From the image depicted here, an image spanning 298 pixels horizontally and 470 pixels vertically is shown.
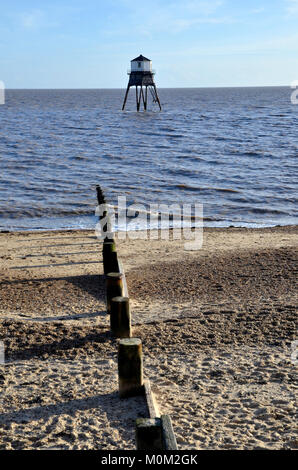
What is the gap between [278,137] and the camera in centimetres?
4525

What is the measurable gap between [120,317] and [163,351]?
2.30 feet

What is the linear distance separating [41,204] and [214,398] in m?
16.1

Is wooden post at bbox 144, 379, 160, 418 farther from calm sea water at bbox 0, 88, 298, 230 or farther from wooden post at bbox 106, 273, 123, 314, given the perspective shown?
calm sea water at bbox 0, 88, 298, 230

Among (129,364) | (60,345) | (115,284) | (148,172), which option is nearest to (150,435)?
(129,364)

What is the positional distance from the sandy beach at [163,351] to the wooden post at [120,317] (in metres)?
0.20

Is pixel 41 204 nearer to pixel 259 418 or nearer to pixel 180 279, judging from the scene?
pixel 180 279

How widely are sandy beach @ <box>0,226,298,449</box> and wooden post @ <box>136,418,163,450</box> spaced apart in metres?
0.95

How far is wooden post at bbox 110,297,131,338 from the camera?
6.70 m

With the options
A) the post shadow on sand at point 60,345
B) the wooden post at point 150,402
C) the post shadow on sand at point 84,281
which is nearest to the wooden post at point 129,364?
the wooden post at point 150,402

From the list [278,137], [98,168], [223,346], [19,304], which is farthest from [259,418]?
[278,137]

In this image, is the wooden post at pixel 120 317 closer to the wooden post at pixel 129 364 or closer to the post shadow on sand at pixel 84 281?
the wooden post at pixel 129 364

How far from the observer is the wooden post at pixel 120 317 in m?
6.70

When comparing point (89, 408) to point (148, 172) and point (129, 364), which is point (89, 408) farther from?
point (148, 172)

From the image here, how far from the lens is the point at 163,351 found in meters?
6.59
